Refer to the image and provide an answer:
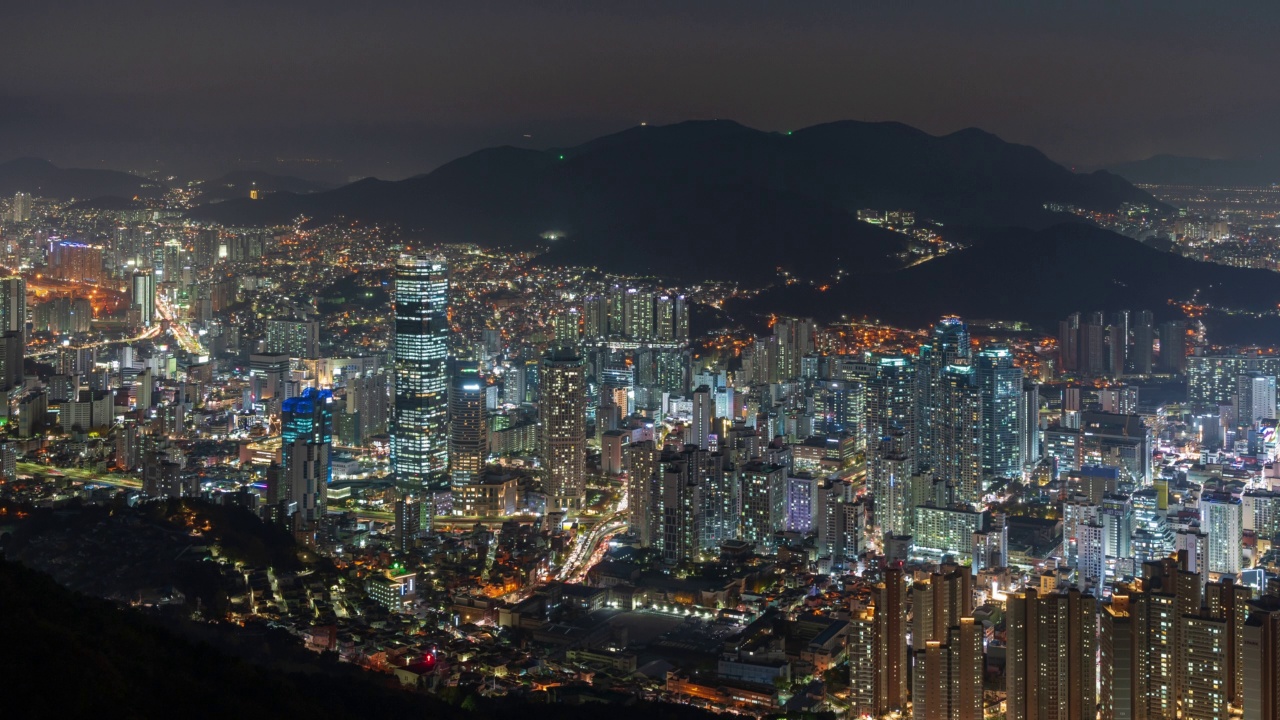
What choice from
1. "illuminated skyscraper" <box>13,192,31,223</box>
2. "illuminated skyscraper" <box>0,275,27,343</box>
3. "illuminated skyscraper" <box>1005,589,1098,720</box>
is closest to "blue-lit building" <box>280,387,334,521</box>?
"illuminated skyscraper" <box>0,275,27,343</box>

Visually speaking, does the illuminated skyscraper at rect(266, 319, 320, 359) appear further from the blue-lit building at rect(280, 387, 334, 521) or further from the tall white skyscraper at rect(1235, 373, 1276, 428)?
the tall white skyscraper at rect(1235, 373, 1276, 428)

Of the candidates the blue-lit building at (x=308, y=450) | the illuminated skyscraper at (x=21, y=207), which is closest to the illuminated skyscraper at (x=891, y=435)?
the blue-lit building at (x=308, y=450)

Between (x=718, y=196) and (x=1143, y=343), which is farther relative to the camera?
(x=718, y=196)

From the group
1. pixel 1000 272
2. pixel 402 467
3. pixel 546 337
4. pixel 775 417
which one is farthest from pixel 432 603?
pixel 1000 272

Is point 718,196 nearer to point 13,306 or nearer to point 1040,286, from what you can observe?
point 1040,286

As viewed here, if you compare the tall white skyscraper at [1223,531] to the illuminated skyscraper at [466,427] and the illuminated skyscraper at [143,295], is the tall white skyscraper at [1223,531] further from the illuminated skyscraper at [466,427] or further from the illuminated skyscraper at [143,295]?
the illuminated skyscraper at [143,295]

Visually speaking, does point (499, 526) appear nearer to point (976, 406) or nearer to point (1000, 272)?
point (976, 406)

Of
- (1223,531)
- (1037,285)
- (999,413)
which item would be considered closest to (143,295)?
(999,413)
